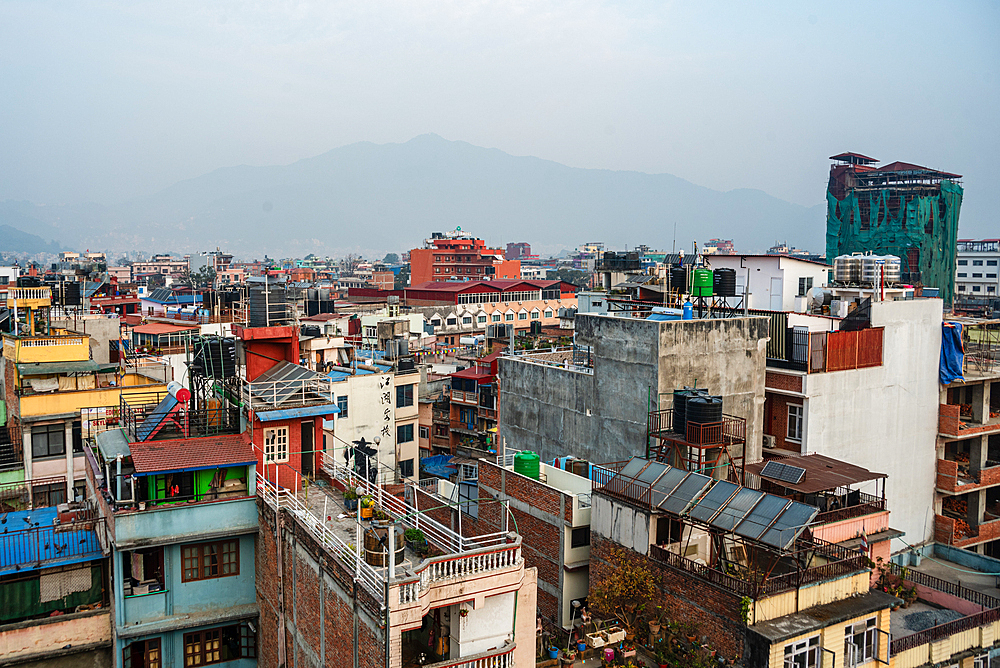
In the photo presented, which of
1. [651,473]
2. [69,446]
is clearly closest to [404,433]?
[69,446]

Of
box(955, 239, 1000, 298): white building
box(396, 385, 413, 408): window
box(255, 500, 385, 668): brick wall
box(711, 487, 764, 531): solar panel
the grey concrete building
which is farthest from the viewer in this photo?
box(955, 239, 1000, 298): white building

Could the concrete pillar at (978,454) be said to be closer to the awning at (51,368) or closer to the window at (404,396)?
the window at (404,396)

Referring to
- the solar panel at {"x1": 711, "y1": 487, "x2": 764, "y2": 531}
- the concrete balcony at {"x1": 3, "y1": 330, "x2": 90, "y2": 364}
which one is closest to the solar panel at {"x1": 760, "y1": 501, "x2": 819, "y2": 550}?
the solar panel at {"x1": 711, "y1": 487, "x2": 764, "y2": 531}

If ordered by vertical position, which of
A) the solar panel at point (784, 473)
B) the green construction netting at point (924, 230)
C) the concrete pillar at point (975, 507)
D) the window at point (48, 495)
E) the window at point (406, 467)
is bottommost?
the window at point (406, 467)

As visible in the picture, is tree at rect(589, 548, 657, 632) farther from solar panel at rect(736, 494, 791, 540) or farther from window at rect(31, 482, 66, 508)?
window at rect(31, 482, 66, 508)

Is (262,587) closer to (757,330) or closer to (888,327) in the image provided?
(757,330)

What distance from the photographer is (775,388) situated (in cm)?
3062

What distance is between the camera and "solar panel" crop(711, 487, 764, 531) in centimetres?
1823

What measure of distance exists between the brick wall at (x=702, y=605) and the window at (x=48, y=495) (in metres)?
25.3

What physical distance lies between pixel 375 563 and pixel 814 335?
68.7 feet

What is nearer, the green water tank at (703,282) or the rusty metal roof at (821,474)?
the rusty metal roof at (821,474)

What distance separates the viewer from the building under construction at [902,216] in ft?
406

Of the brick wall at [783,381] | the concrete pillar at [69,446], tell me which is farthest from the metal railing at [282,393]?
the brick wall at [783,381]

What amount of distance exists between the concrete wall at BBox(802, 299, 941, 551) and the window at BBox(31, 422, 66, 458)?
30992 mm
